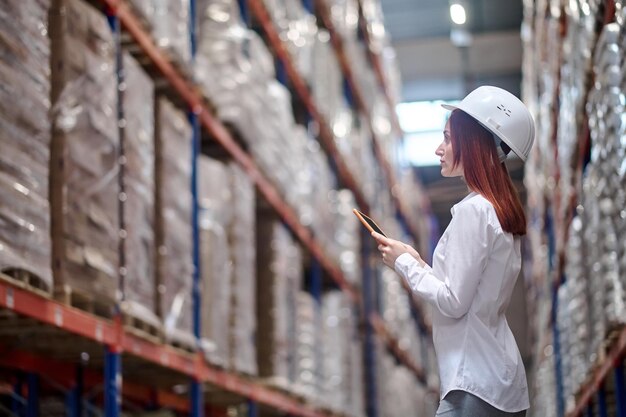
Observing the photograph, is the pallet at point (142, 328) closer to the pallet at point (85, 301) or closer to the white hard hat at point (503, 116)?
the pallet at point (85, 301)

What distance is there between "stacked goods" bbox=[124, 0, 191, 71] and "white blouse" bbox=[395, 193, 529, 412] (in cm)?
335

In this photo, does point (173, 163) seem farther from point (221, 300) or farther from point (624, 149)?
point (624, 149)

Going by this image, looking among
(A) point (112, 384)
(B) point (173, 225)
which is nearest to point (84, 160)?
(A) point (112, 384)

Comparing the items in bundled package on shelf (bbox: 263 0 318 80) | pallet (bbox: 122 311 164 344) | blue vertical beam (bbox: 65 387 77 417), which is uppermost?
bundled package on shelf (bbox: 263 0 318 80)

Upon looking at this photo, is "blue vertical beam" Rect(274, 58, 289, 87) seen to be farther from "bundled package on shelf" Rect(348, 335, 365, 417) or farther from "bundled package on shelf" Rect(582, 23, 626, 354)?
"bundled package on shelf" Rect(582, 23, 626, 354)

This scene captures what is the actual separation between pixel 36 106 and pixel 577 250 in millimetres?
4135

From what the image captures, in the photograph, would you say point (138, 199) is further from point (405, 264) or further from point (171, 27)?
point (405, 264)

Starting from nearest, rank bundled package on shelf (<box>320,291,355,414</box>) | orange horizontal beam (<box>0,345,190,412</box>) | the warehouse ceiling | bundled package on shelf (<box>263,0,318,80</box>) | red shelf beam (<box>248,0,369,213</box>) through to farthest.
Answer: orange horizontal beam (<box>0,345,190,412</box>)
red shelf beam (<box>248,0,369,213</box>)
bundled package on shelf (<box>263,0,318,80</box>)
bundled package on shelf (<box>320,291,355,414</box>)
the warehouse ceiling

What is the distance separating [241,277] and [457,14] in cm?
1295

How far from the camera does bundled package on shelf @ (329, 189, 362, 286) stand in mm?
11719

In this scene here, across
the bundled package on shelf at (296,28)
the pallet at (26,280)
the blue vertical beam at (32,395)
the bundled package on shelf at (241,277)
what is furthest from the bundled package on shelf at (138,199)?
the bundled package on shelf at (296,28)

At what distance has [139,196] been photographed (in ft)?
18.4

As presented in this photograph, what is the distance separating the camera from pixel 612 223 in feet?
18.5

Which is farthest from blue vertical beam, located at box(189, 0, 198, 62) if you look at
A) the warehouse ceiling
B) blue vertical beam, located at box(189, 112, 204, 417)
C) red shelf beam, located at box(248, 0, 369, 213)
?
the warehouse ceiling
